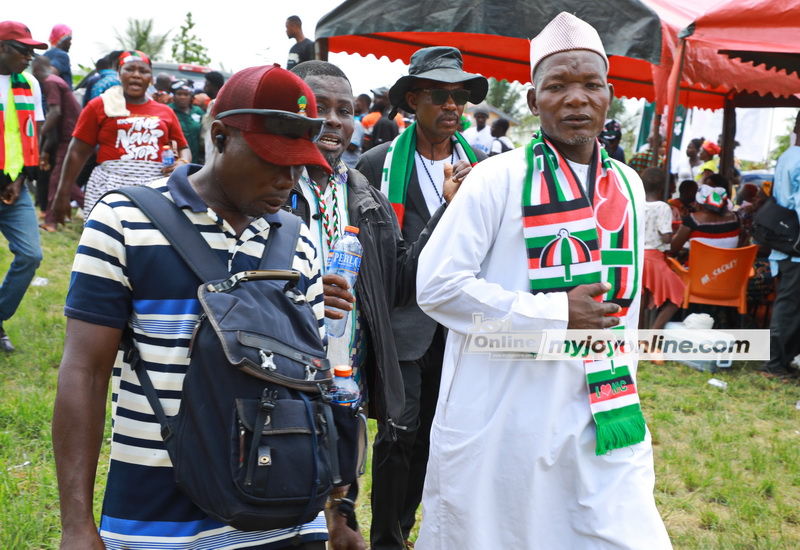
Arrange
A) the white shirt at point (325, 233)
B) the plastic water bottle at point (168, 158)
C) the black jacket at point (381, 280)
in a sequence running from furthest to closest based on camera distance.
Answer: the plastic water bottle at point (168, 158)
the black jacket at point (381, 280)
the white shirt at point (325, 233)

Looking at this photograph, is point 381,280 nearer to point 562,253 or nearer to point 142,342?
point 562,253

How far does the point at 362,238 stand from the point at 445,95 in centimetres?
139

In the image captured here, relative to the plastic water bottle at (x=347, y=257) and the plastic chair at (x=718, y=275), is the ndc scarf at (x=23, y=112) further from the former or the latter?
the plastic chair at (x=718, y=275)

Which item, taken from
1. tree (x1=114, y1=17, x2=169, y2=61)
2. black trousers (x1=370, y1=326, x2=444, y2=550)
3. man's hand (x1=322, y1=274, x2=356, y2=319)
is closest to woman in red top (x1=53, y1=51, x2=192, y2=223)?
black trousers (x1=370, y1=326, x2=444, y2=550)

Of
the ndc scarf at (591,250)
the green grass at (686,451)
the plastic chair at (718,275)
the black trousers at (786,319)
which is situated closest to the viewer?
the ndc scarf at (591,250)

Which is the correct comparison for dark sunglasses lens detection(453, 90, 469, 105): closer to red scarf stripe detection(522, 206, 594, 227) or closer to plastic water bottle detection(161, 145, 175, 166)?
red scarf stripe detection(522, 206, 594, 227)

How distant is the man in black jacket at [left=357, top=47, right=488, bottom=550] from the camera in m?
3.76

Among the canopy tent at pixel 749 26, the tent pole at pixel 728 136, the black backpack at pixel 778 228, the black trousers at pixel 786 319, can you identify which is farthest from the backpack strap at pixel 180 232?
the tent pole at pixel 728 136

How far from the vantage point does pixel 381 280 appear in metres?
3.25

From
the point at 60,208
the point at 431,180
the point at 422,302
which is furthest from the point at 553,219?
the point at 60,208

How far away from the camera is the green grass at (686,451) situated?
4.36 metres

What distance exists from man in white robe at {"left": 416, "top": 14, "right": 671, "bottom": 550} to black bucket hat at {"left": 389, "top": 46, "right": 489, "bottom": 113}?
5.30 feet

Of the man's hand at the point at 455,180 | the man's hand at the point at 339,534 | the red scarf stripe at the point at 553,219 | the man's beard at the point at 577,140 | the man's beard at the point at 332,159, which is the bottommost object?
the man's hand at the point at 339,534

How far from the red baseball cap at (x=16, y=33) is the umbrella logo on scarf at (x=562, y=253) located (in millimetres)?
4993
